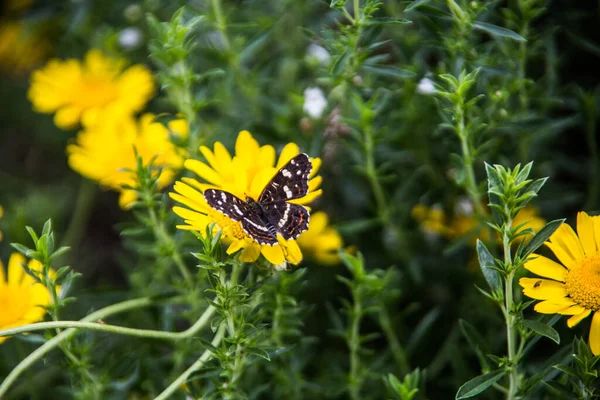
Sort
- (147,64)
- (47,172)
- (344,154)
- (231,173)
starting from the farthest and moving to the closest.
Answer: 1. (47,172)
2. (147,64)
3. (344,154)
4. (231,173)

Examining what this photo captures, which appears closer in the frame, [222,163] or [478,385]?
[478,385]

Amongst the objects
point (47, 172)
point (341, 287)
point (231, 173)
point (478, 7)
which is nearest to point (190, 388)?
point (231, 173)

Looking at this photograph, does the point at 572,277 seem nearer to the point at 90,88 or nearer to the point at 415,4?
the point at 415,4

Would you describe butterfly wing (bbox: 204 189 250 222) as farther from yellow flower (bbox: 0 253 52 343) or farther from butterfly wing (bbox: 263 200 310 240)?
yellow flower (bbox: 0 253 52 343)

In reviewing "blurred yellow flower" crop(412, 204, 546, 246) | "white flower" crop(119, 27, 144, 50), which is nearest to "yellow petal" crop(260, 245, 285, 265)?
"blurred yellow flower" crop(412, 204, 546, 246)

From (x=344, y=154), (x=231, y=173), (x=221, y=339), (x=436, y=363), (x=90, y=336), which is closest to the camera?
(x=221, y=339)

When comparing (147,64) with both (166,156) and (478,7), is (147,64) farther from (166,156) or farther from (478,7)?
Result: (478,7)

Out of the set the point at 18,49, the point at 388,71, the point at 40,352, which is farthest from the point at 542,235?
the point at 18,49

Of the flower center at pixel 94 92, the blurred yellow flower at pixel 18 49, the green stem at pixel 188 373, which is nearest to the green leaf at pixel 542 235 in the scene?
the green stem at pixel 188 373
